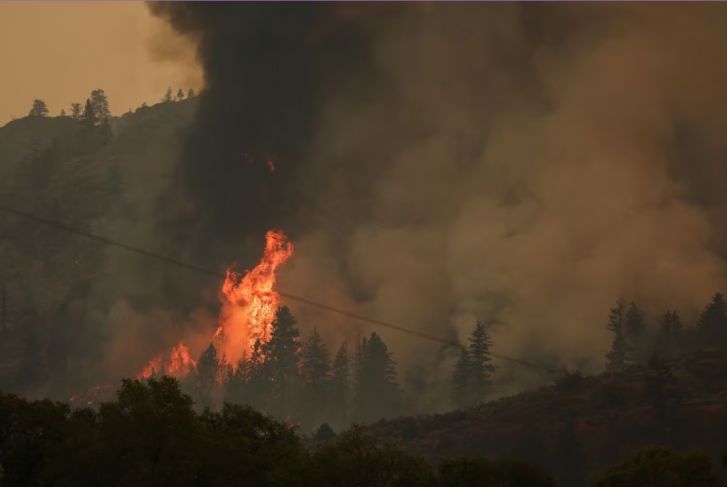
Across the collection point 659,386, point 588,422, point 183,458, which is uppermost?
point 659,386

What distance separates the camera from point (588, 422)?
172875mm

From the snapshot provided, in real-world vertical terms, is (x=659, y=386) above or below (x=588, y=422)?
above

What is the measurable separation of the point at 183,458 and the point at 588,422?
289 feet

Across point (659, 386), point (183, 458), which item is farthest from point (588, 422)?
point (183, 458)

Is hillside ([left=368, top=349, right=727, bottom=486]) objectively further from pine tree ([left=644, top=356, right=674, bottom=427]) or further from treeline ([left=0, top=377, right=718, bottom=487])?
treeline ([left=0, top=377, right=718, bottom=487])

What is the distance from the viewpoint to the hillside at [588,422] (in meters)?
160

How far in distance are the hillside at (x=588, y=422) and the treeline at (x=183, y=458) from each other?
168 ft

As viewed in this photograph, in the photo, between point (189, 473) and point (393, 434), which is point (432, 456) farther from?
point (189, 473)

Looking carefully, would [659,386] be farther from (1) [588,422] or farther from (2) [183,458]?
(2) [183,458]

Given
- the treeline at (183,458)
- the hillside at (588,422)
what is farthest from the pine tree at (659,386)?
the treeline at (183,458)

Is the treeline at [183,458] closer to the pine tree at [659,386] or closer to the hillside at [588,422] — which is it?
the hillside at [588,422]

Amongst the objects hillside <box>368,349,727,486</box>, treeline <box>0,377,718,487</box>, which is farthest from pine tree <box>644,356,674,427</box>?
treeline <box>0,377,718,487</box>

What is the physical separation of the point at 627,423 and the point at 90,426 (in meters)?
89.2

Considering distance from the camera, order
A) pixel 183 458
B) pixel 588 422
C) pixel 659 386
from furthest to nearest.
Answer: pixel 659 386
pixel 588 422
pixel 183 458
